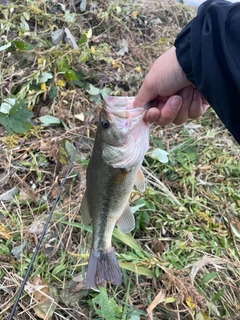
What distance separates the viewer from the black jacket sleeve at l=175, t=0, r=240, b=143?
140 centimetres

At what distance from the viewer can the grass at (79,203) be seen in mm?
2127

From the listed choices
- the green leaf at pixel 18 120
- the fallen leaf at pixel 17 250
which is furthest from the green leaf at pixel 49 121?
the fallen leaf at pixel 17 250

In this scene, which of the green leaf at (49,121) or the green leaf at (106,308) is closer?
the green leaf at (106,308)

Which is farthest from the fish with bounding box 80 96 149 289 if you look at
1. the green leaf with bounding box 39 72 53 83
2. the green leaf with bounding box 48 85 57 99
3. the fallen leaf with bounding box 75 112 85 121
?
the green leaf with bounding box 39 72 53 83

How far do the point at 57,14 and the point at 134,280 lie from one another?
10.1 feet

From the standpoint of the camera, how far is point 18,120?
294 cm

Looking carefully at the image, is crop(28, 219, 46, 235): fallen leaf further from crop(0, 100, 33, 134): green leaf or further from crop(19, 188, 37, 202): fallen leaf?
crop(0, 100, 33, 134): green leaf

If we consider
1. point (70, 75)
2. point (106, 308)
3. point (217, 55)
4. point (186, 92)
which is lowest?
point (106, 308)

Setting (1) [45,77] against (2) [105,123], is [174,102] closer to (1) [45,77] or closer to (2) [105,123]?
(2) [105,123]

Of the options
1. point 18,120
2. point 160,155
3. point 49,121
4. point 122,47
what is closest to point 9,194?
point 18,120

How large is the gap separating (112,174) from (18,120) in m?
1.45

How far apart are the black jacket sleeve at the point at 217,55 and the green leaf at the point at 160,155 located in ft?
4.50

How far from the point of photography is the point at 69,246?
237 cm

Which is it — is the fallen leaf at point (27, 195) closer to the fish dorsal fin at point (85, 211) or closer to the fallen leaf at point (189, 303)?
the fish dorsal fin at point (85, 211)
